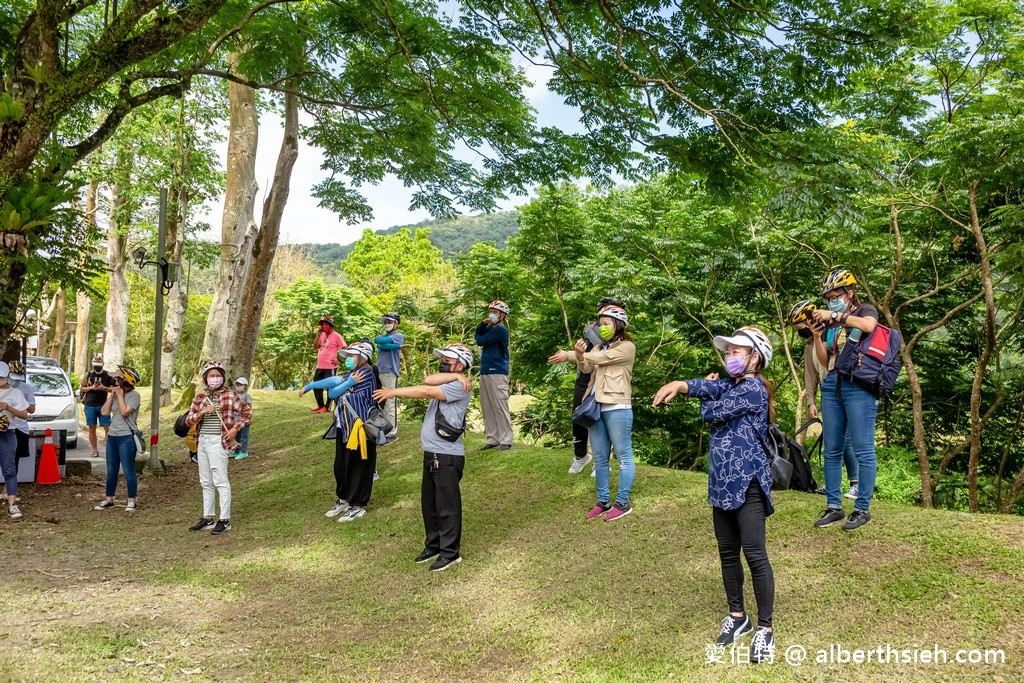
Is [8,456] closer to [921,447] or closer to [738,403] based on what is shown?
[738,403]

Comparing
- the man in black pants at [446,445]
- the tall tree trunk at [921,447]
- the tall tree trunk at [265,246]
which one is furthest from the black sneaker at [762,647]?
the tall tree trunk at [265,246]

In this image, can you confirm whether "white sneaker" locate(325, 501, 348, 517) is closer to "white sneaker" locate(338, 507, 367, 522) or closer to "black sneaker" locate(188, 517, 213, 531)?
"white sneaker" locate(338, 507, 367, 522)

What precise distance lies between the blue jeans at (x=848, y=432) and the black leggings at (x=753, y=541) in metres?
1.71

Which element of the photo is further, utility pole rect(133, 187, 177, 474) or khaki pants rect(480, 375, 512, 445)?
utility pole rect(133, 187, 177, 474)

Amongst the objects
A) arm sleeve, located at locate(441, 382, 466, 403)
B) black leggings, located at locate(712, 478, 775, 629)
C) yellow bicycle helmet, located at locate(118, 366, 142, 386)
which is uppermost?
yellow bicycle helmet, located at locate(118, 366, 142, 386)

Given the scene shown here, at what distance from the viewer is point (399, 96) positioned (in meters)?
11.0

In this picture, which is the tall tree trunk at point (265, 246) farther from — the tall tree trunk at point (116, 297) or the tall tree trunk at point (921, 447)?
the tall tree trunk at point (116, 297)

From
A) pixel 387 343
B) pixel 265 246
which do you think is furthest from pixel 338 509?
pixel 265 246

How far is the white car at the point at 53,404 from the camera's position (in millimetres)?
12688

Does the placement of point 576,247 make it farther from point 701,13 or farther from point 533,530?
point 533,530

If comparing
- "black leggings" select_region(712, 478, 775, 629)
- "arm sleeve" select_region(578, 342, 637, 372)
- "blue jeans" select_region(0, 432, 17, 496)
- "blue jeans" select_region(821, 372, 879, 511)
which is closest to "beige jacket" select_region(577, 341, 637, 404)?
"arm sleeve" select_region(578, 342, 637, 372)

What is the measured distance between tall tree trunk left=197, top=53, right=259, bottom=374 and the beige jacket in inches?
379

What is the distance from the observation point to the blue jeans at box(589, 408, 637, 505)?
6617mm

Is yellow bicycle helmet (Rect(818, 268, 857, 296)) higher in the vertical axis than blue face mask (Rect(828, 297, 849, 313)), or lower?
higher
